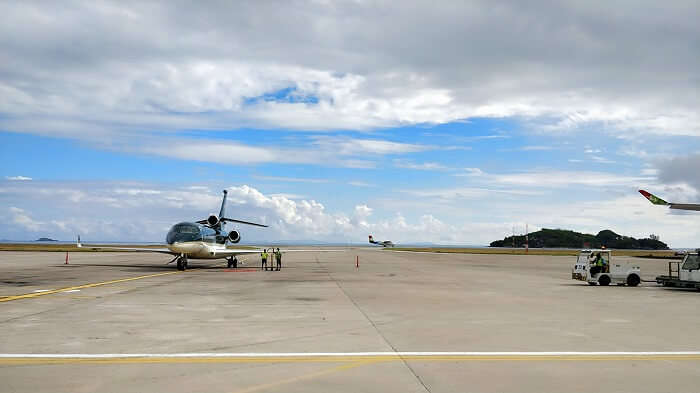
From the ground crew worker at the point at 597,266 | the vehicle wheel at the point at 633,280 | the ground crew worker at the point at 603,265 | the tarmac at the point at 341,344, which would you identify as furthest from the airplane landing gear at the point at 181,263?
the vehicle wheel at the point at 633,280

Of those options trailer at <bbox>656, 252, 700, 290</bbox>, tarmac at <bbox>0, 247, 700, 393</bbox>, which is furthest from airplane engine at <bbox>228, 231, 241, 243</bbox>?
trailer at <bbox>656, 252, 700, 290</bbox>

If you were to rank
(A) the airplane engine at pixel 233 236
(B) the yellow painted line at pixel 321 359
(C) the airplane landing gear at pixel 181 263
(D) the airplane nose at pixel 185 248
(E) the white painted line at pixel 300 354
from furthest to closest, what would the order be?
(A) the airplane engine at pixel 233 236
(C) the airplane landing gear at pixel 181 263
(D) the airplane nose at pixel 185 248
(E) the white painted line at pixel 300 354
(B) the yellow painted line at pixel 321 359

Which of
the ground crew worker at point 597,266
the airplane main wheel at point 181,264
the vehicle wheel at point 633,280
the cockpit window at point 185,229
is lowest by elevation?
the airplane main wheel at point 181,264

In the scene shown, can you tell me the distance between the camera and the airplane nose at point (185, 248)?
3375 centimetres

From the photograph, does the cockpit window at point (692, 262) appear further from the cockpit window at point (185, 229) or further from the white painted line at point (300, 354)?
the cockpit window at point (185, 229)

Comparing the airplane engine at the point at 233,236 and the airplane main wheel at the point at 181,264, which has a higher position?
the airplane engine at the point at 233,236

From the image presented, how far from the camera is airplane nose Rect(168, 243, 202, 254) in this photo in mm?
33750

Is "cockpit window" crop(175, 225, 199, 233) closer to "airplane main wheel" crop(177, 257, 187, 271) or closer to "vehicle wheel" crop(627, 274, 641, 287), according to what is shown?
"airplane main wheel" crop(177, 257, 187, 271)

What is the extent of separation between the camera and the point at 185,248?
112 feet

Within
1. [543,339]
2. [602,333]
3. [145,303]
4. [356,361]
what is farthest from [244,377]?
[145,303]

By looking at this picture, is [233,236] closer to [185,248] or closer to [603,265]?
[185,248]

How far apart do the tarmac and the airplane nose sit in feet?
49.7

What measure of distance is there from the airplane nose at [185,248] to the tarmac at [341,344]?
1516cm

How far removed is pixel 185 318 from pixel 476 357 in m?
7.43
